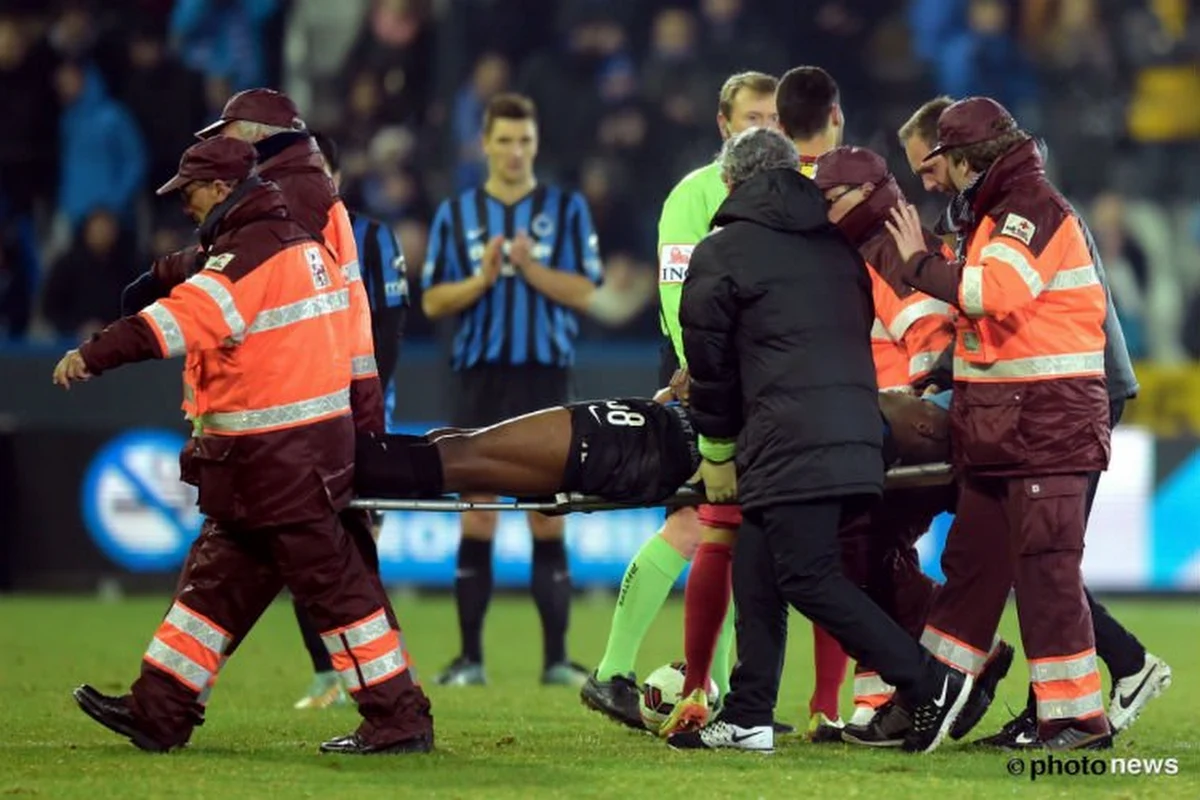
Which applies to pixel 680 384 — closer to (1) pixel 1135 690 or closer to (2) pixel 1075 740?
(2) pixel 1075 740

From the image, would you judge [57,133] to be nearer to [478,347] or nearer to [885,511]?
[478,347]

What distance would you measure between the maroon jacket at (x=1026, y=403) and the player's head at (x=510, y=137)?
3456 millimetres

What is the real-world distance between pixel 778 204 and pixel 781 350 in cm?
43

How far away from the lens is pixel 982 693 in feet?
23.9

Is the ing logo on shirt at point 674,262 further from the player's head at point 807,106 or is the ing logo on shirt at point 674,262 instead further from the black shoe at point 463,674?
the black shoe at point 463,674

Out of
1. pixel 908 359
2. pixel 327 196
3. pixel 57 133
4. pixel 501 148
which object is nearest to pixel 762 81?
pixel 908 359

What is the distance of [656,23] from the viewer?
49.9 ft

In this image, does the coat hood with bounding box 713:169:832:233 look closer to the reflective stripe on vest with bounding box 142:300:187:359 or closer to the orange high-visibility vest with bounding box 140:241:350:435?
the orange high-visibility vest with bounding box 140:241:350:435

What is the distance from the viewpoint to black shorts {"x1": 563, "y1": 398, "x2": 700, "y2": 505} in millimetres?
6887

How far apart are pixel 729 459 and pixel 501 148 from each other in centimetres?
362

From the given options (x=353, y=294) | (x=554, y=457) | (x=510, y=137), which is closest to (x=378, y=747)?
(x=554, y=457)

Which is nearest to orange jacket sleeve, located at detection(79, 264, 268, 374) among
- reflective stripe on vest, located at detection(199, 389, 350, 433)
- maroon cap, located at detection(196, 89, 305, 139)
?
reflective stripe on vest, located at detection(199, 389, 350, 433)

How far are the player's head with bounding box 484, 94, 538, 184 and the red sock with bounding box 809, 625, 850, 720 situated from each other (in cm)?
329

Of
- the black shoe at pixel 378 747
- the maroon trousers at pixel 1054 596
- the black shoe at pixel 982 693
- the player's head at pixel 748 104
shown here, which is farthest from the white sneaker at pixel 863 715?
the player's head at pixel 748 104
